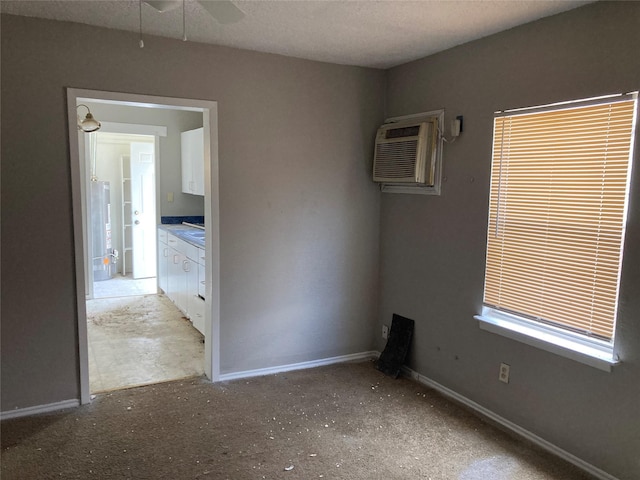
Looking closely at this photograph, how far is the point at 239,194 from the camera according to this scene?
3.43 metres

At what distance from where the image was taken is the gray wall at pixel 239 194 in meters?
2.83

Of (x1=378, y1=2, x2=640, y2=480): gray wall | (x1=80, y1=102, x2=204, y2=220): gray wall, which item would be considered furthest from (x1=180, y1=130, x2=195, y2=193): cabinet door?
(x1=378, y1=2, x2=640, y2=480): gray wall

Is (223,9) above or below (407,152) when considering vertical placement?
above

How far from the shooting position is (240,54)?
3.33 m

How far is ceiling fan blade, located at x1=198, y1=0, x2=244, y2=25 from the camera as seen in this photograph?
1772 millimetres

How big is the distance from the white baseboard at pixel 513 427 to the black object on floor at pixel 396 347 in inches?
4.2

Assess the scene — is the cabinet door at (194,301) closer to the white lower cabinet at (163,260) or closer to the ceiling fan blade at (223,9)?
the white lower cabinet at (163,260)

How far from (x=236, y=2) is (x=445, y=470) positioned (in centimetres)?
263

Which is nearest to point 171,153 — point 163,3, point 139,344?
point 139,344

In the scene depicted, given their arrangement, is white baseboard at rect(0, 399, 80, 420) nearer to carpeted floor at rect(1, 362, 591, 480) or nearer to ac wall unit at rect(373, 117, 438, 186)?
carpeted floor at rect(1, 362, 591, 480)

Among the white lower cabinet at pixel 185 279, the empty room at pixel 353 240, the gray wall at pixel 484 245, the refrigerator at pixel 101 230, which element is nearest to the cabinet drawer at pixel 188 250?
the white lower cabinet at pixel 185 279

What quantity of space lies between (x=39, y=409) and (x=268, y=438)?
1469 mm

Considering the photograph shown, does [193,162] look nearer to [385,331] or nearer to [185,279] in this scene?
[185,279]

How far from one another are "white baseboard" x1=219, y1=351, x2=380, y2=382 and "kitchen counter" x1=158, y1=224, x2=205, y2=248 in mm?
1234
